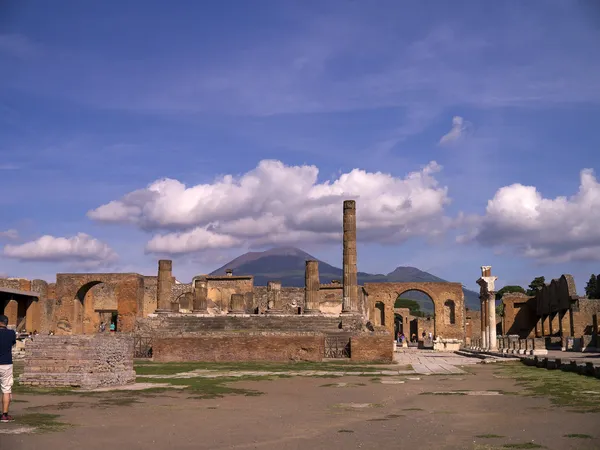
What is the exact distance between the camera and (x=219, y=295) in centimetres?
4772

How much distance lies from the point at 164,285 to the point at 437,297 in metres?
25.9

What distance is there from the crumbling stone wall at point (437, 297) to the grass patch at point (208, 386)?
38.8 m

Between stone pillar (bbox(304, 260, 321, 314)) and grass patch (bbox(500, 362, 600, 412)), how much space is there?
14.7 metres

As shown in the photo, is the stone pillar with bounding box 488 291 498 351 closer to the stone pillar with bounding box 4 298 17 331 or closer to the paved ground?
the paved ground

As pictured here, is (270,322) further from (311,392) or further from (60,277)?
(60,277)

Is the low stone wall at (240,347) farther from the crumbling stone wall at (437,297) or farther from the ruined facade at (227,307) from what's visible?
the crumbling stone wall at (437,297)

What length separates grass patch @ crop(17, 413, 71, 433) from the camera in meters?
7.40

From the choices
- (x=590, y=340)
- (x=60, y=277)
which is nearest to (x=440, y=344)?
(x=590, y=340)

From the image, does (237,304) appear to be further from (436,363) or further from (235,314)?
(436,363)

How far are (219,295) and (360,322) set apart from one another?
71.2 ft

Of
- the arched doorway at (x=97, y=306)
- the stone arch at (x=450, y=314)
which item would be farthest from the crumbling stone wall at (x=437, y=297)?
the arched doorway at (x=97, y=306)

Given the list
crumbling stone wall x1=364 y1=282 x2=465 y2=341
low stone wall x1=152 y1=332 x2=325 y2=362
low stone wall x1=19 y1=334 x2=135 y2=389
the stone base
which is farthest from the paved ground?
crumbling stone wall x1=364 y1=282 x2=465 y2=341

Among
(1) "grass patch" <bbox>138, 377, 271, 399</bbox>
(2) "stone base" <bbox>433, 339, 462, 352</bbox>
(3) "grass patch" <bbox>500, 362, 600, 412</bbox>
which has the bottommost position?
(2) "stone base" <bbox>433, 339, 462, 352</bbox>

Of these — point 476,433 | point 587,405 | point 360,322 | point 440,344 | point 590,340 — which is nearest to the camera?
point 476,433
